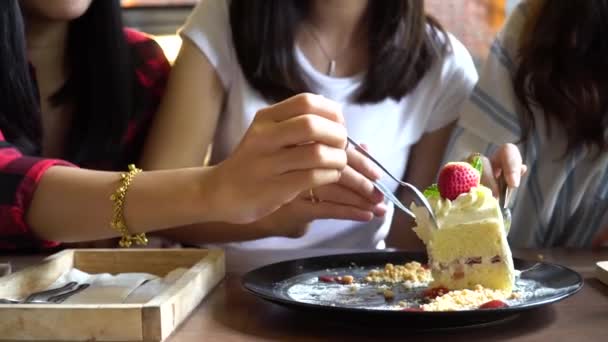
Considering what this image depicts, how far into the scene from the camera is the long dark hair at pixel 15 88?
114 cm

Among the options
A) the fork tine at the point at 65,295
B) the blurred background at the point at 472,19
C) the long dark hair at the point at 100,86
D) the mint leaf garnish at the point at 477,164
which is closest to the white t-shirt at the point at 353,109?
the long dark hair at the point at 100,86

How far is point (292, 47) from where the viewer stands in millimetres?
Answer: 1393

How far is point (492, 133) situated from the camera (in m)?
1.38

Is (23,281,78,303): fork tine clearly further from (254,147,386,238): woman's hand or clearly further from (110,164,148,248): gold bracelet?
(254,147,386,238): woman's hand

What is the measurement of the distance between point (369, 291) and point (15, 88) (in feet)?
2.17

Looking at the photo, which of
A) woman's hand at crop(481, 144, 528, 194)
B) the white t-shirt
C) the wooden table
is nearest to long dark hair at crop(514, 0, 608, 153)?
the white t-shirt

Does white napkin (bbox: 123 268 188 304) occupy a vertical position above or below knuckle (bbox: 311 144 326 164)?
below

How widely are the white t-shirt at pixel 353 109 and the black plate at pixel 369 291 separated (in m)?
0.43

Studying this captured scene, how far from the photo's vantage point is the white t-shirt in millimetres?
1406

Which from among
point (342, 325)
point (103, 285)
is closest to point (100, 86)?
point (103, 285)

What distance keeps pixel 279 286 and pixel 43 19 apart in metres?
0.71

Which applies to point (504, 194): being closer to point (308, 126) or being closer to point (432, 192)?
point (432, 192)

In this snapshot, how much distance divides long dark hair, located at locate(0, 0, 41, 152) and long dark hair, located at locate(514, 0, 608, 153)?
0.83m

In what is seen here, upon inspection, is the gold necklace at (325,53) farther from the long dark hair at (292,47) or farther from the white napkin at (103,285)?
the white napkin at (103,285)
